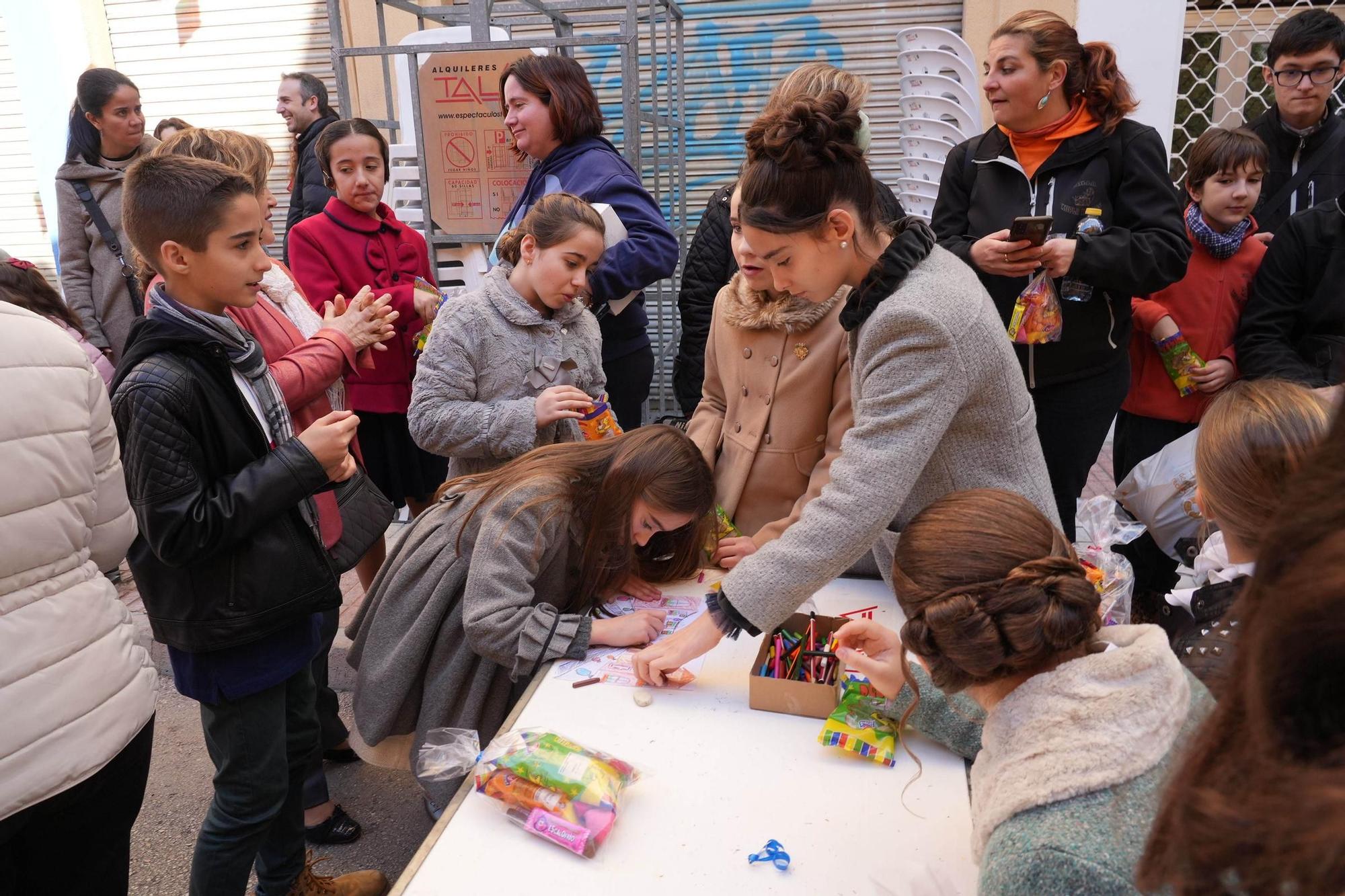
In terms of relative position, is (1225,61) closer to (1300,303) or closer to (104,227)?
(1300,303)

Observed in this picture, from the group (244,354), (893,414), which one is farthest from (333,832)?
(893,414)

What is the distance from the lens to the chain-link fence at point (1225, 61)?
490cm

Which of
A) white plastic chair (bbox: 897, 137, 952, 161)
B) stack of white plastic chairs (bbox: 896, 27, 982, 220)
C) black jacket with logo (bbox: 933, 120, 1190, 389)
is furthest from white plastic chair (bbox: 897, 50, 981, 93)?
black jacket with logo (bbox: 933, 120, 1190, 389)

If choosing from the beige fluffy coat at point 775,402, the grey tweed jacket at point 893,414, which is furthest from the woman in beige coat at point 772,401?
the grey tweed jacket at point 893,414

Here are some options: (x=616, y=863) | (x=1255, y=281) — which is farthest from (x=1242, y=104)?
(x=616, y=863)

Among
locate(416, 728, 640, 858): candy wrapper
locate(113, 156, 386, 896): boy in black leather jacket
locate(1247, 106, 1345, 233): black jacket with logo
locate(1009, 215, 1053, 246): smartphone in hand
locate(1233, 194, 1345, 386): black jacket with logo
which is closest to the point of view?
locate(416, 728, 640, 858): candy wrapper

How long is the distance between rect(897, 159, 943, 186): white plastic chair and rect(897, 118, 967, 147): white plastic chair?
0.35ft

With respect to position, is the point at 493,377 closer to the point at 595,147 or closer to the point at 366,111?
the point at 595,147

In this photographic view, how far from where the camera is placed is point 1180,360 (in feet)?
10.0

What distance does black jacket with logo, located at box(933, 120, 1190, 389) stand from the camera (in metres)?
2.46

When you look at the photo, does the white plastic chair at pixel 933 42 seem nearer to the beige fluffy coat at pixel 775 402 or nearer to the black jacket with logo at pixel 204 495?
the beige fluffy coat at pixel 775 402

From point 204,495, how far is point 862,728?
1229mm

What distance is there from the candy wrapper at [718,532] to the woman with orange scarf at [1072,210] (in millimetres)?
1023

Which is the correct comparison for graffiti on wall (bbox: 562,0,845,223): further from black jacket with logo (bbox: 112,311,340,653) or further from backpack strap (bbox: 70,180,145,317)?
black jacket with logo (bbox: 112,311,340,653)
